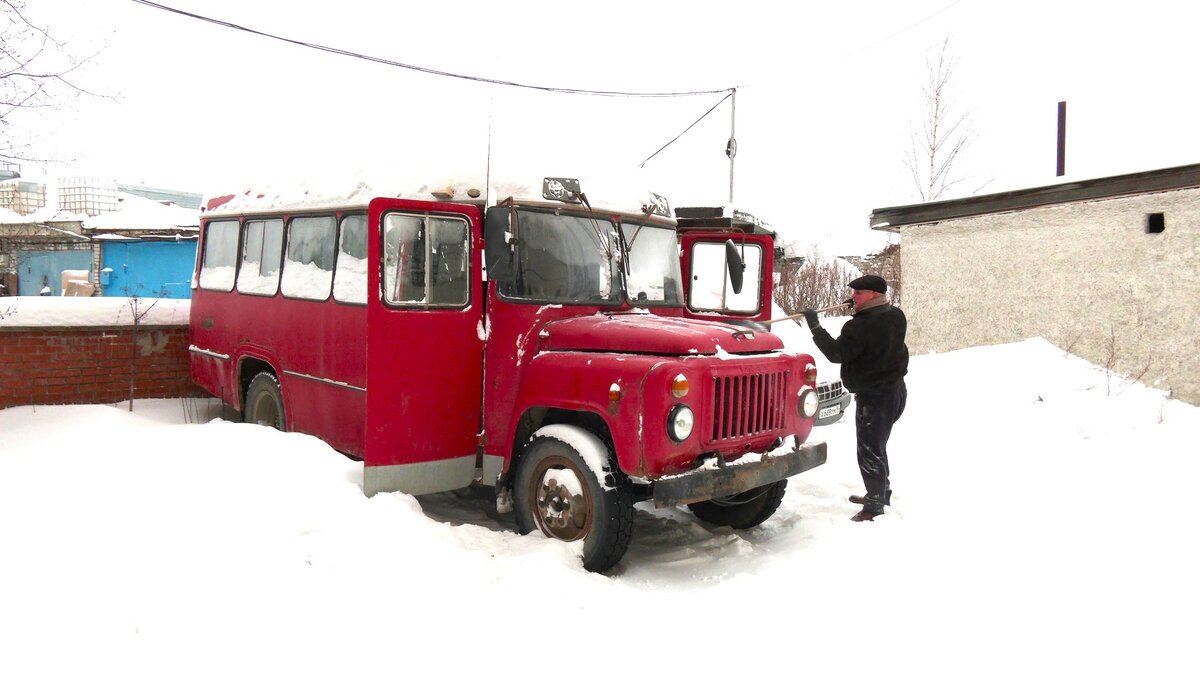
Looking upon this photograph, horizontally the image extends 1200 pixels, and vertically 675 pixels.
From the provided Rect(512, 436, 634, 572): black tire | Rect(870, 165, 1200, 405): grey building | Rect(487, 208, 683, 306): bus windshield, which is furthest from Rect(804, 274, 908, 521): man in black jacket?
Rect(870, 165, 1200, 405): grey building

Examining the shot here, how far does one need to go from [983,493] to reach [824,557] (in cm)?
248

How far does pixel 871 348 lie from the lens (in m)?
5.51

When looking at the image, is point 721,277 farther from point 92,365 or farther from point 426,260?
point 92,365

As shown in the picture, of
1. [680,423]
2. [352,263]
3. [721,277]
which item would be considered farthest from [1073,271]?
[352,263]

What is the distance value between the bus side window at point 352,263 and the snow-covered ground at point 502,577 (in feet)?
3.77

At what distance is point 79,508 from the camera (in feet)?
Answer: 13.5

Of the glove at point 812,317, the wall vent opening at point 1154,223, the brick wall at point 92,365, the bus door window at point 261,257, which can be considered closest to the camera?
the glove at point 812,317

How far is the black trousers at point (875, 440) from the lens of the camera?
5.57 meters

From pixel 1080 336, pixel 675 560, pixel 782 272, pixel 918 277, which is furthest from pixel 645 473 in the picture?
pixel 782 272

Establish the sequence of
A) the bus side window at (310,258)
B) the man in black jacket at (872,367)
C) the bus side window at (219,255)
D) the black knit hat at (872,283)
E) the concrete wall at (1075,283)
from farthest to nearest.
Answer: the concrete wall at (1075,283) < the bus side window at (219,255) < the bus side window at (310,258) < the black knit hat at (872,283) < the man in black jacket at (872,367)

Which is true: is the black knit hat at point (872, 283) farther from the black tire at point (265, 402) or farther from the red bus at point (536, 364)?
the black tire at point (265, 402)

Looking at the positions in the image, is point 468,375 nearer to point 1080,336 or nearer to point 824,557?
point 824,557

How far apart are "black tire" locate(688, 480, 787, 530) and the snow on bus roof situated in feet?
7.61

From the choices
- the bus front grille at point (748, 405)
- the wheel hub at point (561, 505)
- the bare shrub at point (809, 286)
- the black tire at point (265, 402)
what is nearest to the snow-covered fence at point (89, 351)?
the black tire at point (265, 402)
